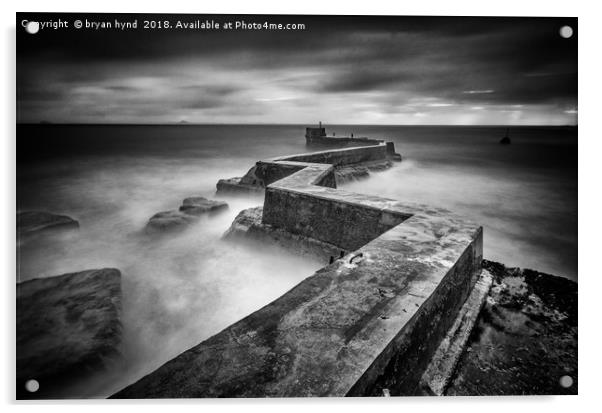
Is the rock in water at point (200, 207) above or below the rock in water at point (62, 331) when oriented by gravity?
above

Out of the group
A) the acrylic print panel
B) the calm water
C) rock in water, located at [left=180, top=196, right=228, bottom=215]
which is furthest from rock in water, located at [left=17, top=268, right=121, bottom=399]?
rock in water, located at [left=180, top=196, right=228, bottom=215]

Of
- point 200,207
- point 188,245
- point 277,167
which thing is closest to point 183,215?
point 200,207

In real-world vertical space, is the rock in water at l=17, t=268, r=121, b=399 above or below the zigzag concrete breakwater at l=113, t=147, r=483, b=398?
below

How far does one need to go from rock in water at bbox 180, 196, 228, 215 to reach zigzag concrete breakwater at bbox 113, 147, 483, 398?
3.73 metres

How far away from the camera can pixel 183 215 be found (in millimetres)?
5121

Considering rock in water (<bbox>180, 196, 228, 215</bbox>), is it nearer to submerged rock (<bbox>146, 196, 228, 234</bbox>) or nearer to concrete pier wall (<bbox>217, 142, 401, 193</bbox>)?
submerged rock (<bbox>146, 196, 228, 234</bbox>)

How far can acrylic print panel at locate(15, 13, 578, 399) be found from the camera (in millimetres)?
1483

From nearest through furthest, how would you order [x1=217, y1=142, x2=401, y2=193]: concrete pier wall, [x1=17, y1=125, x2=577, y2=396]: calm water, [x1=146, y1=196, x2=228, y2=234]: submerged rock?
1. [x1=17, y1=125, x2=577, y2=396]: calm water
2. [x1=146, y1=196, x2=228, y2=234]: submerged rock
3. [x1=217, y1=142, x2=401, y2=193]: concrete pier wall

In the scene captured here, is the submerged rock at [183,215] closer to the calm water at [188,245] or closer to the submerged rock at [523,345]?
the calm water at [188,245]

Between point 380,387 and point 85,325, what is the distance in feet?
7.99

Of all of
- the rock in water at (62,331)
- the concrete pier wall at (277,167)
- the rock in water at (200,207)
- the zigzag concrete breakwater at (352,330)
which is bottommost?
the rock in water at (62,331)

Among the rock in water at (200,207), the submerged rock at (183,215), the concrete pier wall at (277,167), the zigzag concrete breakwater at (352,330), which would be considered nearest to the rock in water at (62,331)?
the zigzag concrete breakwater at (352,330)

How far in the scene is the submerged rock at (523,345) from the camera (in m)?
1.88

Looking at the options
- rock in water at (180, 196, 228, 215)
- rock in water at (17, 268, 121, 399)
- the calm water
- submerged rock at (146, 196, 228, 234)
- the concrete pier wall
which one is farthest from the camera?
the concrete pier wall
